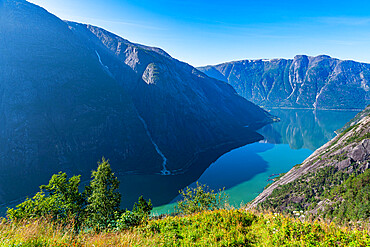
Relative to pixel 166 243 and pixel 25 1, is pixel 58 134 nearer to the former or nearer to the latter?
pixel 166 243

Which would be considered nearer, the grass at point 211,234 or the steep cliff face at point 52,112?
the grass at point 211,234

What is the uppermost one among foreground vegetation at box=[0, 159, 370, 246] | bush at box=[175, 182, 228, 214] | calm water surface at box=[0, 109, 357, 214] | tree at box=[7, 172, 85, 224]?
foreground vegetation at box=[0, 159, 370, 246]

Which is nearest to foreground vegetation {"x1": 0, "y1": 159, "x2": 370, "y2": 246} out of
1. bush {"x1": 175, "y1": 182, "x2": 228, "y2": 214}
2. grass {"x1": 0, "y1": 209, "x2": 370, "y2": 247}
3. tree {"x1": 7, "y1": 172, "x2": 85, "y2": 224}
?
grass {"x1": 0, "y1": 209, "x2": 370, "y2": 247}

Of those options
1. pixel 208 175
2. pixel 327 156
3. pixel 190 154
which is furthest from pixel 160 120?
pixel 327 156

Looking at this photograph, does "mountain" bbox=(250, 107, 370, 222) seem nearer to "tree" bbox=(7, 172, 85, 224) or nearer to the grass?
the grass

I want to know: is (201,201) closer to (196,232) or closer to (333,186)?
(196,232)

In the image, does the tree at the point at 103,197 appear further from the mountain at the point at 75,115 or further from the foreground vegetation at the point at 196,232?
the mountain at the point at 75,115

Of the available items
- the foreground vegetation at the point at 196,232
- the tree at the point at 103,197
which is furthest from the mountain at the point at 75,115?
the foreground vegetation at the point at 196,232
